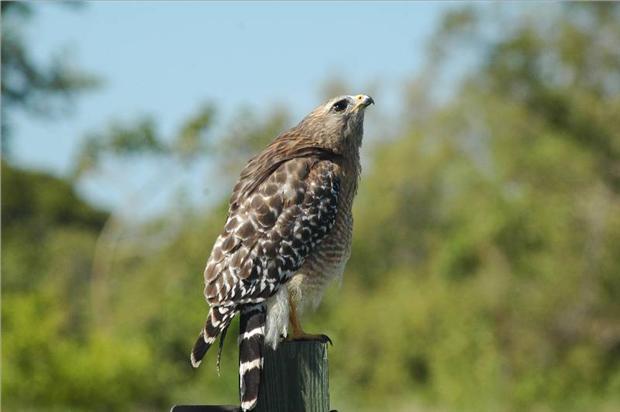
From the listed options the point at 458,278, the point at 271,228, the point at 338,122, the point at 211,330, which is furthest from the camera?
the point at 458,278

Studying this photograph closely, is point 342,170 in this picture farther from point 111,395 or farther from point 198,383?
point 111,395

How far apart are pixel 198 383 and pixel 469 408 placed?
5.46 meters

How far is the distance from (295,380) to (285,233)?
1.14 metres

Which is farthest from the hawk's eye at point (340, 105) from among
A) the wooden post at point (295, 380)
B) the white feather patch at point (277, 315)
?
the wooden post at point (295, 380)

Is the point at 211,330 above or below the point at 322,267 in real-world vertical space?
below

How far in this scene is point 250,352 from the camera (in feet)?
13.3

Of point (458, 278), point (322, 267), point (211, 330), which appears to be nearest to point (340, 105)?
point (322, 267)

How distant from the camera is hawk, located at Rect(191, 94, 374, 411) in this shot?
4453 millimetres

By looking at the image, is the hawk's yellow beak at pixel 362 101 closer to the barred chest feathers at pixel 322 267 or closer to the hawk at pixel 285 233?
the hawk at pixel 285 233

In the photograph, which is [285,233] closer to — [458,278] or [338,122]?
[338,122]

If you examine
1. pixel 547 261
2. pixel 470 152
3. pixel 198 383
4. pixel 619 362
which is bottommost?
pixel 198 383

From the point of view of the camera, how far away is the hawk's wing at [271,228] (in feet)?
15.0

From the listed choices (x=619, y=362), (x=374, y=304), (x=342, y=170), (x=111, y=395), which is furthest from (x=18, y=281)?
(x=342, y=170)

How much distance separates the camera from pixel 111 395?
1634 centimetres
